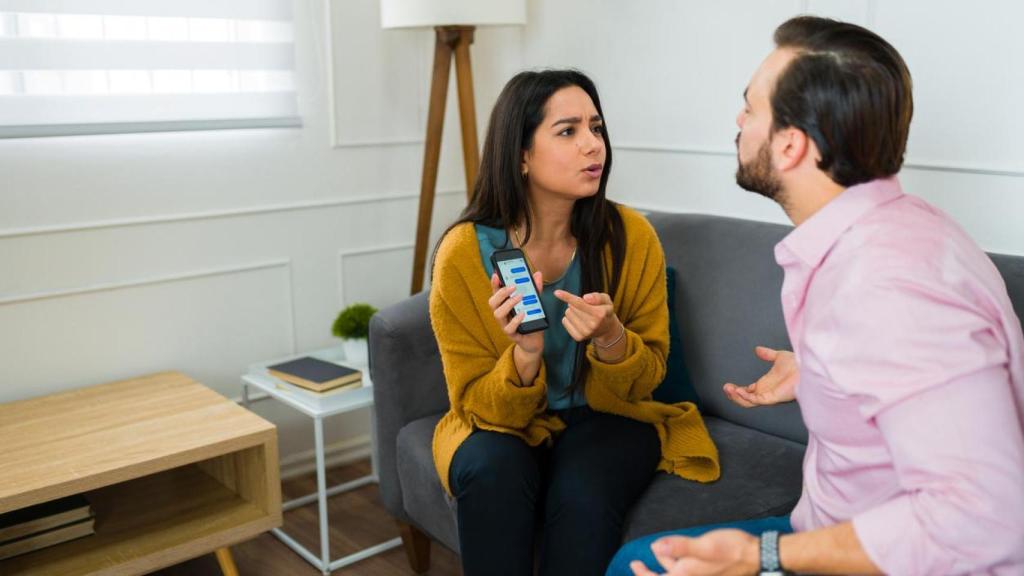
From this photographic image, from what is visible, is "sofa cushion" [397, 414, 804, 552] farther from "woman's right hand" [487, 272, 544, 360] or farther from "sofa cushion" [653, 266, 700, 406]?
"woman's right hand" [487, 272, 544, 360]

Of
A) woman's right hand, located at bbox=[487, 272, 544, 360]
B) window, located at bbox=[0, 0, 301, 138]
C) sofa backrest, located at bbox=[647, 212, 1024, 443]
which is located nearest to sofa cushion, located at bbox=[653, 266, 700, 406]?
sofa backrest, located at bbox=[647, 212, 1024, 443]

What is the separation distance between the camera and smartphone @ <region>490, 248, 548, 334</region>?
174cm

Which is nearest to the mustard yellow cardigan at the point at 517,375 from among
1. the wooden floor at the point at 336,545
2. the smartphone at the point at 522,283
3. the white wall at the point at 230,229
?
the smartphone at the point at 522,283

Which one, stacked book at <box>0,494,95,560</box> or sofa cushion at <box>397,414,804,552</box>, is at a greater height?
sofa cushion at <box>397,414,804,552</box>

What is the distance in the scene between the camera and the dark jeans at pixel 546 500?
67.7 inches

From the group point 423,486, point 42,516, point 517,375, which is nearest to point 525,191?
point 517,375

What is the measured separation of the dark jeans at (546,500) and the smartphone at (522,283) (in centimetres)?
24

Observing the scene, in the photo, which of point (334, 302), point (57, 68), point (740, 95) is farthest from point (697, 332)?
point (57, 68)

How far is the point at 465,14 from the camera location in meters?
2.53

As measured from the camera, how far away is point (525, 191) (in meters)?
1.99

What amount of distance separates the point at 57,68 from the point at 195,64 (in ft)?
1.12

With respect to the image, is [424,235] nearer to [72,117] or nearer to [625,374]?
[72,117]

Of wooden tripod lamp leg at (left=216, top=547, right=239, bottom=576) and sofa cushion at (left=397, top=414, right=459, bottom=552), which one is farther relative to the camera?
wooden tripod lamp leg at (left=216, top=547, right=239, bottom=576)

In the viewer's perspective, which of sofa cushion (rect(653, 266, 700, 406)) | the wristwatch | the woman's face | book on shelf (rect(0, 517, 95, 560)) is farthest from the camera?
sofa cushion (rect(653, 266, 700, 406))
